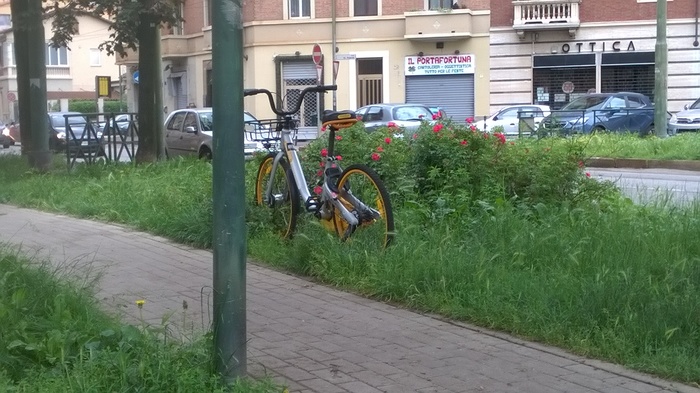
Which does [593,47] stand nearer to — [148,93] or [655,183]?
[655,183]

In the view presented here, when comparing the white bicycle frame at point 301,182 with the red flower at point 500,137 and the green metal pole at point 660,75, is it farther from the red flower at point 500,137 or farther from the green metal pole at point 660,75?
the green metal pole at point 660,75

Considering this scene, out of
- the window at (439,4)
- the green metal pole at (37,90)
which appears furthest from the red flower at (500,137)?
the window at (439,4)

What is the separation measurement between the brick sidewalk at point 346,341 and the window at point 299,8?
1300 inches

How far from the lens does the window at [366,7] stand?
1571 inches

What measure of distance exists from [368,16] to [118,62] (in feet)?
54.4

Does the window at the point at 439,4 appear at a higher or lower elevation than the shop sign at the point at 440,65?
higher

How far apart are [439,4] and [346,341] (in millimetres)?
34303

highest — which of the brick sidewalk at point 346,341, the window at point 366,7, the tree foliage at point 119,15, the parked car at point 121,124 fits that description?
the window at point 366,7

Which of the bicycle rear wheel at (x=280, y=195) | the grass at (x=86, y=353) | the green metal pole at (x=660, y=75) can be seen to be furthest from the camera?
the green metal pole at (x=660, y=75)

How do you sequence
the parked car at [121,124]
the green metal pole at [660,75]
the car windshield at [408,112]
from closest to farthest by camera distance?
the parked car at [121,124], the green metal pole at [660,75], the car windshield at [408,112]

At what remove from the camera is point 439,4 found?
1539 inches

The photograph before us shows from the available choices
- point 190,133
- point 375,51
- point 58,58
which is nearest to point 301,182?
point 190,133

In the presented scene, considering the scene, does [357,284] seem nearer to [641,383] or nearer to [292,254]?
[292,254]

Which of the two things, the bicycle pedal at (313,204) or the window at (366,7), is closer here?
the bicycle pedal at (313,204)
